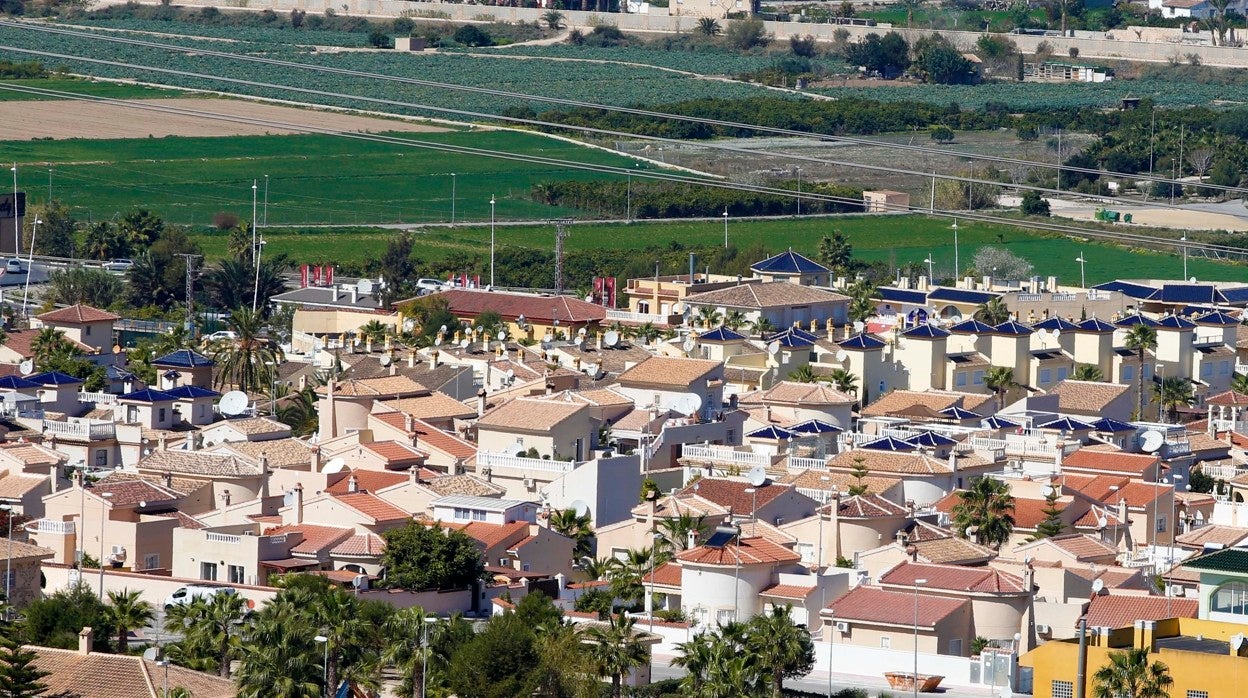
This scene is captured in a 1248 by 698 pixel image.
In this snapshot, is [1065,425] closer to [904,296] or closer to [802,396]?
[802,396]

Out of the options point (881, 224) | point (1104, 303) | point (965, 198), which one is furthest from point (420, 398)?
point (965, 198)

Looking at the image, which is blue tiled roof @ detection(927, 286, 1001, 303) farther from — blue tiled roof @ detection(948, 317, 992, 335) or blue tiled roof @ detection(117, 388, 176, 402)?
blue tiled roof @ detection(117, 388, 176, 402)

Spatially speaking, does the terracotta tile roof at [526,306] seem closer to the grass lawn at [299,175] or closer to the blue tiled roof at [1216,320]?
the blue tiled roof at [1216,320]

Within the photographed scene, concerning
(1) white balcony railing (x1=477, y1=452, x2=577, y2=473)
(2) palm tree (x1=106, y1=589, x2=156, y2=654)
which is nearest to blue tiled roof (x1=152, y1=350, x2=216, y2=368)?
(1) white balcony railing (x1=477, y1=452, x2=577, y2=473)

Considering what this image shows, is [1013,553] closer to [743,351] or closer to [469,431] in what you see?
[469,431]

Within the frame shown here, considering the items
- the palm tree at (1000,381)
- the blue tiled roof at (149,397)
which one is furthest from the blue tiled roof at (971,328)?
the blue tiled roof at (149,397)

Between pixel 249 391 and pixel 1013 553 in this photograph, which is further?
pixel 249 391

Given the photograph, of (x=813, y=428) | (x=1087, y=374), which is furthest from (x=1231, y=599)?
(x=1087, y=374)

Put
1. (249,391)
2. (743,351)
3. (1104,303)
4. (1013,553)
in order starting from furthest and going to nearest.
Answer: (1104,303)
(743,351)
(249,391)
(1013,553)
